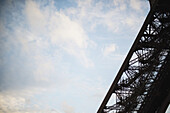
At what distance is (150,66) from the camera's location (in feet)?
33.8

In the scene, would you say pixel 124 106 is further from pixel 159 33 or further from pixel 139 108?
pixel 159 33

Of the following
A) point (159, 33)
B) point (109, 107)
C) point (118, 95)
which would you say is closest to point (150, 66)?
point (159, 33)

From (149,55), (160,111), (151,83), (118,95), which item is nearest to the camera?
(160,111)

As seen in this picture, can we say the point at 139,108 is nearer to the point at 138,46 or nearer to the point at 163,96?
the point at 163,96

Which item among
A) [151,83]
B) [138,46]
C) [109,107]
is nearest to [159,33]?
[138,46]

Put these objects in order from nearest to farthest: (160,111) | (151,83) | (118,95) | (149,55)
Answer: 1. (160,111)
2. (151,83)
3. (149,55)
4. (118,95)

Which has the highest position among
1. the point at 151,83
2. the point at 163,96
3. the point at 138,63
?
the point at 138,63

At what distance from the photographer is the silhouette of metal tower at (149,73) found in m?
9.59

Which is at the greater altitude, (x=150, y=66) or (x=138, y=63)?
(x=138, y=63)

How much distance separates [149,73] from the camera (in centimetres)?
1013

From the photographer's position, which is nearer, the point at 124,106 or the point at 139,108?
the point at 139,108

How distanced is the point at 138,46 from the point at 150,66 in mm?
1826

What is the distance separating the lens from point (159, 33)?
11172 mm

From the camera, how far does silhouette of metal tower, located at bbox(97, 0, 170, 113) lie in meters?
9.59
